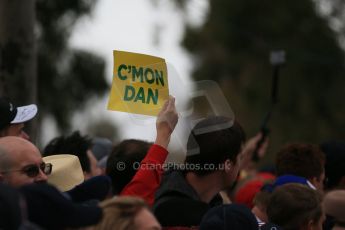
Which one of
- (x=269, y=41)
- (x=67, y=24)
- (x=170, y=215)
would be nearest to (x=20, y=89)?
(x=170, y=215)

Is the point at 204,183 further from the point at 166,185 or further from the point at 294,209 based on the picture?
the point at 294,209

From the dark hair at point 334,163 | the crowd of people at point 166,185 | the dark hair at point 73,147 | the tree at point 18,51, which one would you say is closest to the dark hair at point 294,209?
the crowd of people at point 166,185

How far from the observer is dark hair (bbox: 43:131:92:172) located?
6.46 meters

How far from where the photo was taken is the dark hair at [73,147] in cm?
646

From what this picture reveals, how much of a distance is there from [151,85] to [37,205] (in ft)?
6.11

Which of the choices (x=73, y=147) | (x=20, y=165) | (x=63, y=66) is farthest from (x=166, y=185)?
(x=63, y=66)

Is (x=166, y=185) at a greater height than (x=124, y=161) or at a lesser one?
greater

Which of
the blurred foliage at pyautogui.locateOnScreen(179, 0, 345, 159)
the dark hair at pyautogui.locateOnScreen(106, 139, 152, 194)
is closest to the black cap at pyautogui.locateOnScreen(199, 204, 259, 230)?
the dark hair at pyautogui.locateOnScreen(106, 139, 152, 194)

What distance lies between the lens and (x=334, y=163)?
6.46 meters

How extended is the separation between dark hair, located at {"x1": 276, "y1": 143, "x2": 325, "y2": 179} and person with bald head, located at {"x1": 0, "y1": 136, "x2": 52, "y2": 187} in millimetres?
2077

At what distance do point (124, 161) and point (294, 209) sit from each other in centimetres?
117

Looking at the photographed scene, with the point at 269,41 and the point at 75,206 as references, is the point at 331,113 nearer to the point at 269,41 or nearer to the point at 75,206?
the point at 269,41

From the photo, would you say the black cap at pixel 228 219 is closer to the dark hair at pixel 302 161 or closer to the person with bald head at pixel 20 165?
the person with bald head at pixel 20 165

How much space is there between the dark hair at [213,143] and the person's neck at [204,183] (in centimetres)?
3
